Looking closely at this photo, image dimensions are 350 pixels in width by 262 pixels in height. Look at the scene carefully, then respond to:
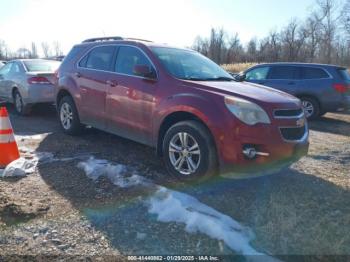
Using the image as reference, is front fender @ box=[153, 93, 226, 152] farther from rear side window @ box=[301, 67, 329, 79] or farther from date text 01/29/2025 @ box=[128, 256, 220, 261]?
rear side window @ box=[301, 67, 329, 79]

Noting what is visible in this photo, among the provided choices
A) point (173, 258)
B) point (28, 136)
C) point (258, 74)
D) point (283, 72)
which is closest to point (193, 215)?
point (173, 258)

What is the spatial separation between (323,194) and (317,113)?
274 inches

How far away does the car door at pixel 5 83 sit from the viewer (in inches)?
411

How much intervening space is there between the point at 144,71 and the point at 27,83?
534cm

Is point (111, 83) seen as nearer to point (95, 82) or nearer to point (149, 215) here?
point (95, 82)

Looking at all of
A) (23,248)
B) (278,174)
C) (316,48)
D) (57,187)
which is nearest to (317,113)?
(278,174)

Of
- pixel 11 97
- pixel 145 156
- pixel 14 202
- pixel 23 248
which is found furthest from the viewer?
pixel 11 97

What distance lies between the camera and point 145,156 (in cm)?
592

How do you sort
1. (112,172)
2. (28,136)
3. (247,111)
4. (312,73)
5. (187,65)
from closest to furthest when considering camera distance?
(247,111), (112,172), (187,65), (28,136), (312,73)

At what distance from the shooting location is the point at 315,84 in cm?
1096

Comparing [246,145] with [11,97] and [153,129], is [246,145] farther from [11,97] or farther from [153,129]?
[11,97]

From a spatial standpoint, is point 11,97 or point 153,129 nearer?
point 153,129

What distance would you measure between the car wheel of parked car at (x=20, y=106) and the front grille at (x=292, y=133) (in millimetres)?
7230

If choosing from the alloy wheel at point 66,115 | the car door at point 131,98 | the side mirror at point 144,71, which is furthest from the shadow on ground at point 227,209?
the alloy wheel at point 66,115
